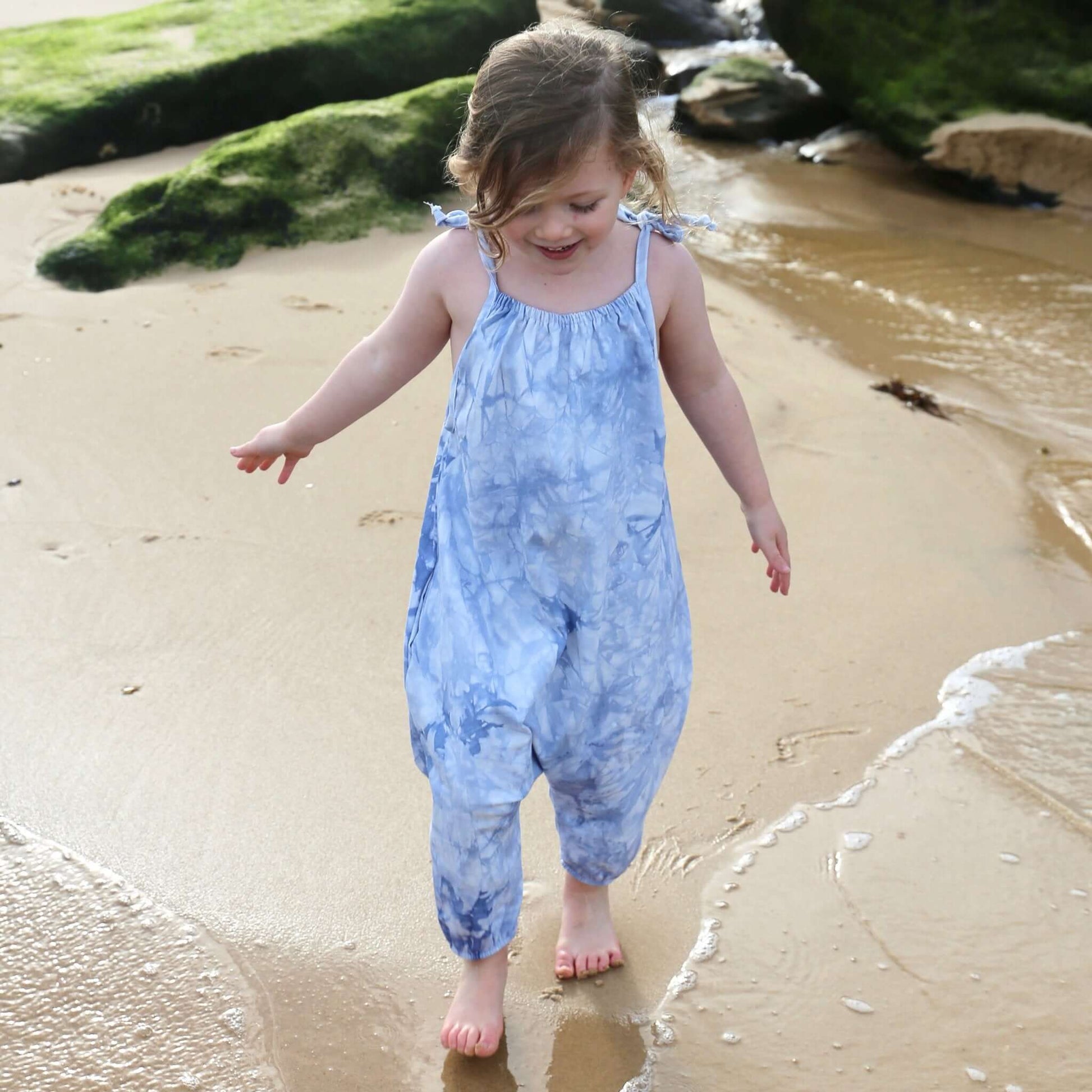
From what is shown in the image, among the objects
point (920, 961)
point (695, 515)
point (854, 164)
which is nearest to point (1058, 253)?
point (854, 164)

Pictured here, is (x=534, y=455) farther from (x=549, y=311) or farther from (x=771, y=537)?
(x=771, y=537)

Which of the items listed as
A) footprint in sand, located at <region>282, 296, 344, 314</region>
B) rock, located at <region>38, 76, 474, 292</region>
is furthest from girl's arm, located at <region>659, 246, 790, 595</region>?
rock, located at <region>38, 76, 474, 292</region>

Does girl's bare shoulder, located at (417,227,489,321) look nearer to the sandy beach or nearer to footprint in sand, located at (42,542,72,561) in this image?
the sandy beach

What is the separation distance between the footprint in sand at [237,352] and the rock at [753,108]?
202 inches

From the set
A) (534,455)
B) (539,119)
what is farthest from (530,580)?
(539,119)

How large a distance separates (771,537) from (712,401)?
0.28 m

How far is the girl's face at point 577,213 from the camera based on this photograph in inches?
74.3

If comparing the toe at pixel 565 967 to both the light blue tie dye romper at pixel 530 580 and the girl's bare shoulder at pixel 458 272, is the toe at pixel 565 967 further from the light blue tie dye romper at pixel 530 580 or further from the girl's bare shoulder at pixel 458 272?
the girl's bare shoulder at pixel 458 272

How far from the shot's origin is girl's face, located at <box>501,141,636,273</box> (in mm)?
1887

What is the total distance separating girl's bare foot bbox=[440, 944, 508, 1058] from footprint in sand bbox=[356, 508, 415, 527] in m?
1.73

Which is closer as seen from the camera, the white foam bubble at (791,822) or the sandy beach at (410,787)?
the sandy beach at (410,787)

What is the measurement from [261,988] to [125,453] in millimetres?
2161

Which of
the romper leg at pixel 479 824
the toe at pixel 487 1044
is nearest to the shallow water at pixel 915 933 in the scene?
the toe at pixel 487 1044

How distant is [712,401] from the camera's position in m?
2.28
